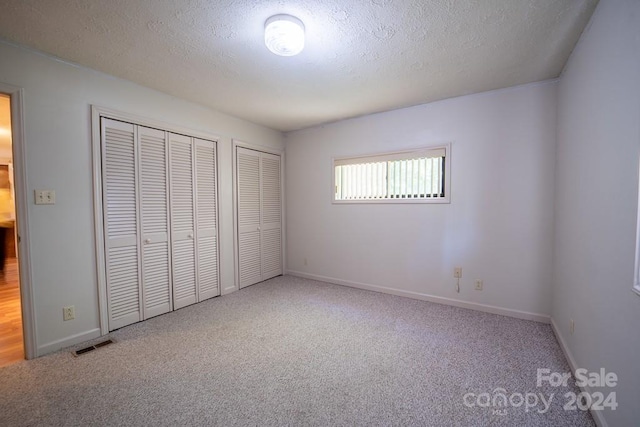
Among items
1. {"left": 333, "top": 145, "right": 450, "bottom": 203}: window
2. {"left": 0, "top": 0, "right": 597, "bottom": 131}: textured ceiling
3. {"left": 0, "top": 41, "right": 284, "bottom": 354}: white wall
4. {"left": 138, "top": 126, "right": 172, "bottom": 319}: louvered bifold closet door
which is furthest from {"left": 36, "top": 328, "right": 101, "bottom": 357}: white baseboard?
{"left": 333, "top": 145, "right": 450, "bottom": 203}: window

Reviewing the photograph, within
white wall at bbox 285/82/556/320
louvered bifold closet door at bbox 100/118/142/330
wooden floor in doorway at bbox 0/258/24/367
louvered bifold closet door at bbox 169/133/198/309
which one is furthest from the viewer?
louvered bifold closet door at bbox 169/133/198/309

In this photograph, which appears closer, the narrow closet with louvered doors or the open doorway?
the open doorway

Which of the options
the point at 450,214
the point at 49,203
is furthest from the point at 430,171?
the point at 49,203

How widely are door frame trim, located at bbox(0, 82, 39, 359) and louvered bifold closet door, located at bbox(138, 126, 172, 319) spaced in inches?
31.6

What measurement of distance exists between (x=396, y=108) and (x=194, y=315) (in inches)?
136

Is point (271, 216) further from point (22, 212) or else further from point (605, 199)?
point (605, 199)

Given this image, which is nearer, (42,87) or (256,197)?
(42,87)

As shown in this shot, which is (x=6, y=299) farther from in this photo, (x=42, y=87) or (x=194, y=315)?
(x=42, y=87)

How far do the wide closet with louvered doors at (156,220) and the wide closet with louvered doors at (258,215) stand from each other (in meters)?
0.42

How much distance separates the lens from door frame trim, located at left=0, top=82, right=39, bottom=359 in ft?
6.49

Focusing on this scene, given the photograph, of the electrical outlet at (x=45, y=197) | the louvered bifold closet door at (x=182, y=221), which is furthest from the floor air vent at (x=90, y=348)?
the electrical outlet at (x=45, y=197)

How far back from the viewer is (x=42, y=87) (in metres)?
2.09

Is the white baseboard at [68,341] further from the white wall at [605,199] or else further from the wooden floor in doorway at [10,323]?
the white wall at [605,199]

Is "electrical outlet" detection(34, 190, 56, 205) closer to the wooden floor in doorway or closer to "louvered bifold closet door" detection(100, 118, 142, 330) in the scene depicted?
"louvered bifold closet door" detection(100, 118, 142, 330)
